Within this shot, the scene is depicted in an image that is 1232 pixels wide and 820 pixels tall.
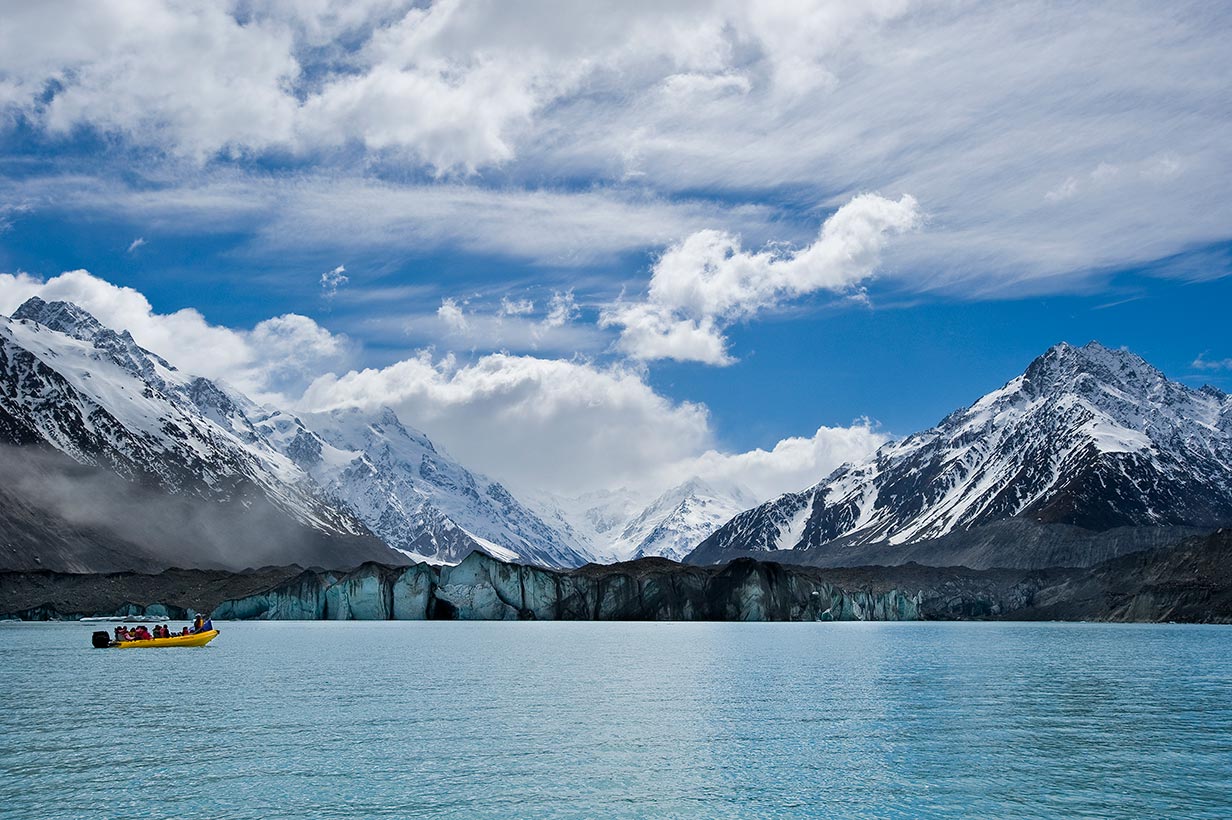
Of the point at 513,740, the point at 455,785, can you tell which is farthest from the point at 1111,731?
the point at 455,785

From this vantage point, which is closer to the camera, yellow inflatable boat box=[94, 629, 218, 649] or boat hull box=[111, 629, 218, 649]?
yellow inflatable boat box=[94, 629, 218, 649]

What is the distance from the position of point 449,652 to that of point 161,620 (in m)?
107

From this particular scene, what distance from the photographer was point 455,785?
102 ft

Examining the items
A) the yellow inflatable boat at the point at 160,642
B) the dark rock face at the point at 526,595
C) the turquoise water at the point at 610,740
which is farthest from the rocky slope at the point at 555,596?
the turquoise water at the point at 610,740

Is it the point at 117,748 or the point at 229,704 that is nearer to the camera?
the point at 117,748

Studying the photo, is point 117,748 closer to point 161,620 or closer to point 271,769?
point 271,769

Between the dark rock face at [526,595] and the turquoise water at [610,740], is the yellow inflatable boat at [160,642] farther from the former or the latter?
the dark rock face at [526,595]

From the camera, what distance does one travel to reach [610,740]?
38969 millimetres

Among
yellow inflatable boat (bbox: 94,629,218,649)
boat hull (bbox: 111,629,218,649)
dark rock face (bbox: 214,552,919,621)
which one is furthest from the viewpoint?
dark rock face (bbox: 214,552,919,621)

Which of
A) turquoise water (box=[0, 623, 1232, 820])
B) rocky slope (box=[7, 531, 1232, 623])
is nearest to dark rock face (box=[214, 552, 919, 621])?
rocky slope (box=[7, 531, 1232, 623])

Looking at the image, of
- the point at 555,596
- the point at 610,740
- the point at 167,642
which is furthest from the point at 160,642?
the point at 555,596

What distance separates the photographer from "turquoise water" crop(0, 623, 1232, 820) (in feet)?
94.9

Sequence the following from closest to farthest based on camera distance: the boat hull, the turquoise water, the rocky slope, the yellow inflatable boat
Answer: the turquoise water → the yellow inflatable boat → the boat hull → the rocky slope

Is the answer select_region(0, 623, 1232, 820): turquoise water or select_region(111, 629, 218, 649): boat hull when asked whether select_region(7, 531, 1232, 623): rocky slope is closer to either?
select_region(111, 629, 218, 649): boat hull
